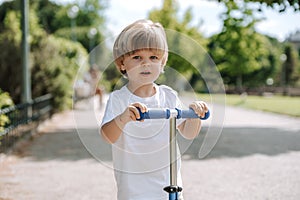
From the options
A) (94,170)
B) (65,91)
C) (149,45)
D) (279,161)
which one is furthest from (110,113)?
(65,91)

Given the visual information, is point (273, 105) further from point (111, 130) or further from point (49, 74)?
point (111, 130)

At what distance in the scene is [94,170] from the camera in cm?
777

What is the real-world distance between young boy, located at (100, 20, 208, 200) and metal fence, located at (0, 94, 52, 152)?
5229 mm

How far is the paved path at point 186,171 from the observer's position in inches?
238

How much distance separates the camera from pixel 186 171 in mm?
7652

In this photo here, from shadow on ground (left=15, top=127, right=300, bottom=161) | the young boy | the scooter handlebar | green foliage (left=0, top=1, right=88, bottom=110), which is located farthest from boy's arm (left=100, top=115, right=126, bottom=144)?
green foliage (left=0, top=1, right=88, bottom=110)

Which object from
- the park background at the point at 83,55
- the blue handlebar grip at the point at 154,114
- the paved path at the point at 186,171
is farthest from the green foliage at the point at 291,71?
the blue handlebar grip at the point at 154,114

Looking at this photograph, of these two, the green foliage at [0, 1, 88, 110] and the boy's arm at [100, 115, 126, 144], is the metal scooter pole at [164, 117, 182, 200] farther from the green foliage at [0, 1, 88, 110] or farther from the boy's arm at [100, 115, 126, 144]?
the green foliage at [0, 1, 88, 110]

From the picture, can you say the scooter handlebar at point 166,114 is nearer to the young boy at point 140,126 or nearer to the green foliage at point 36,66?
the young boy at point 140,126

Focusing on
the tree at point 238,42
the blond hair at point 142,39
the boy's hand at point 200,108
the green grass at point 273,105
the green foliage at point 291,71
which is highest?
the green foliage at point 291,71

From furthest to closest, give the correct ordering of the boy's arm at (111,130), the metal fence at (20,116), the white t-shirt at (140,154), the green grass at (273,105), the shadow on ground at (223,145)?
1. the green grass at (273,105)
2. the shadow on ground at (223,145)
3. the metal fence at (20,116)
4. the white t-shirt at (140,154)
5. the boy's arm at (111,130)

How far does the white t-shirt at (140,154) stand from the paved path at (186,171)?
0.41ft

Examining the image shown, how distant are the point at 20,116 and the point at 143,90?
28.7 ft

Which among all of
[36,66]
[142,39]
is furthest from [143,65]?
[36,66]
